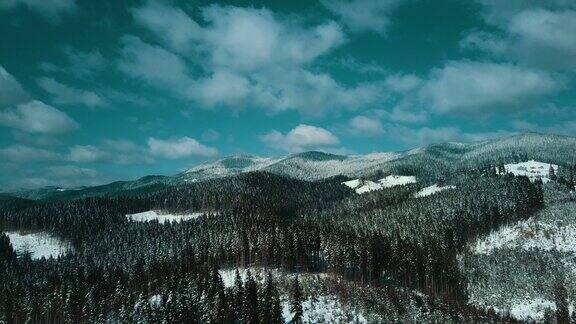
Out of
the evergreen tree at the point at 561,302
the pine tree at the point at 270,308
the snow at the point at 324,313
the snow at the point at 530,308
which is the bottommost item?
the snow at the point at 530,308

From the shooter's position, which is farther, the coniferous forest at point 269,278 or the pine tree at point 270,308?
the coniferous forest at point 269,278

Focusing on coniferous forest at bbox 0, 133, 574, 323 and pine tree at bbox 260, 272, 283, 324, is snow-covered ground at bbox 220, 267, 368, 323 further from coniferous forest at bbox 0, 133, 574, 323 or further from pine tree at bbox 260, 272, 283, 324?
pine tree at bbox 260, 272, 283, 324

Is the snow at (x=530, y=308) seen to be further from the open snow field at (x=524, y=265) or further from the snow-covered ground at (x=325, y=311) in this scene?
the snow-covered ground at (x=325, y=311)

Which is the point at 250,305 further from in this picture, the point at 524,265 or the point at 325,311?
the point at 524,265

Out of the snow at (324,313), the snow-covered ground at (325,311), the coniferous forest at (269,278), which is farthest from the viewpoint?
the coniferous forest at (269,278)

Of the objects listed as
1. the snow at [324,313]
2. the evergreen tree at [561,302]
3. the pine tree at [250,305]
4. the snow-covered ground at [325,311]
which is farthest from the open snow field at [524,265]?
the pine tree at [250,305]

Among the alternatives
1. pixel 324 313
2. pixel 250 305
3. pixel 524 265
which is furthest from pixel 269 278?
pixel 524 265

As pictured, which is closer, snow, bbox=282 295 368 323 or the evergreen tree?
snow, bbox=282 295 368 323

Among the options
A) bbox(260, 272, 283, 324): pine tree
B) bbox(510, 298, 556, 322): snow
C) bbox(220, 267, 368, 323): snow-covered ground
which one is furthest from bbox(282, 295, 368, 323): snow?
bbox(510, 298, 556, 322): snow
